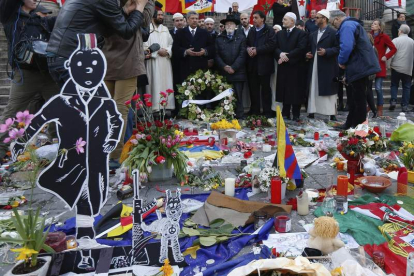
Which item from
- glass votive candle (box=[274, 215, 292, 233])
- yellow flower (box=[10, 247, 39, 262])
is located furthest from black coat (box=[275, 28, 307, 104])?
yellow flower (box=[10, 247, 39, 262])

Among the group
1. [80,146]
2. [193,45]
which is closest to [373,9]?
[193,45]

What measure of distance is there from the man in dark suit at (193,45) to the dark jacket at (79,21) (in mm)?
4337

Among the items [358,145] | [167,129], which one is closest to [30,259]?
[167,129]

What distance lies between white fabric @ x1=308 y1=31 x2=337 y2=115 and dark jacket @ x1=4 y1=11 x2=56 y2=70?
5.25m

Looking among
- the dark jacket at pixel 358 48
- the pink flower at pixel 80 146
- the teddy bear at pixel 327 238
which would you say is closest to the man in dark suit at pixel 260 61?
the dark jacket at pixel 358 48

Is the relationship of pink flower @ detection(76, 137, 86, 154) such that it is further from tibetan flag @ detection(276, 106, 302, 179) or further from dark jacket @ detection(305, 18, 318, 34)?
dark jacket @ detection(305, 18, 318, 34)

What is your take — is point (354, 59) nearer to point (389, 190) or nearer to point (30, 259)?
point (389, 190)

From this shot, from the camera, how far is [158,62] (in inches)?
320

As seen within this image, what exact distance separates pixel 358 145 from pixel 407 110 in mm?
5807

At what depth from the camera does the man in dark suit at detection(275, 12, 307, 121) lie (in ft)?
25.6

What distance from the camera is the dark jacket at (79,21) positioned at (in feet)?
11.6

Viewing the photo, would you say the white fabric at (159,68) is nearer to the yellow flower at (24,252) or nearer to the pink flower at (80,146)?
the pink flower at (80,146)

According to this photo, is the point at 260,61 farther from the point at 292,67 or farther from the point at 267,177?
the point at 267,177

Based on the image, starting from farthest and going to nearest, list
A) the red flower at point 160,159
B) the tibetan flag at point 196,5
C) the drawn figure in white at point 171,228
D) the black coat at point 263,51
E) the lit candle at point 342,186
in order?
the tibetan flag at point 196,5 → the black coat at point 263,51 → the red flower at point 160,159 → the lit candle at point 342,186 → the drawn figure in white at point 171,228
